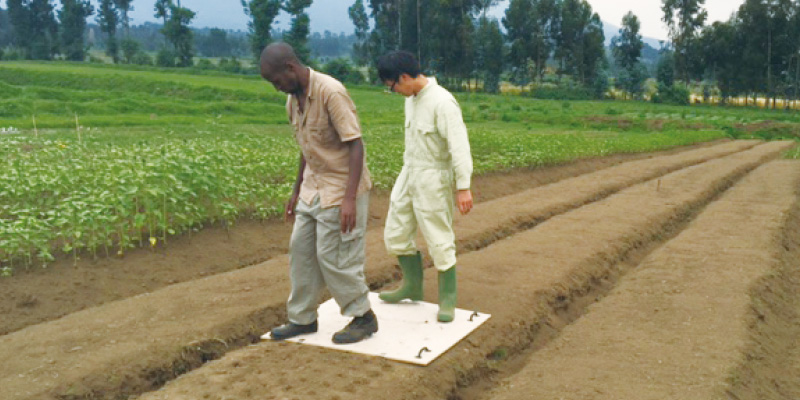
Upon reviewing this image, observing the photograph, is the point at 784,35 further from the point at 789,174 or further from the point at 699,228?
the point at 699,228

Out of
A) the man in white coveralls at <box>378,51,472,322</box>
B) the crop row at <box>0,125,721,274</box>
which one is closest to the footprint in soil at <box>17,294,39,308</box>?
the crop row at <box>0,125,721,274</box>

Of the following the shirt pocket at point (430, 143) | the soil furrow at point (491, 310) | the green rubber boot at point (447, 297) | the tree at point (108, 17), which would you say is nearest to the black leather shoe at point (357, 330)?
the soil furrow at point (491, 310)

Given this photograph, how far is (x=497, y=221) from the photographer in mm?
9773

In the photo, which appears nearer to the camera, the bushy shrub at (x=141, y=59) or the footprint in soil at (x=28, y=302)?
the footprint in soil at (x=28, y=302)

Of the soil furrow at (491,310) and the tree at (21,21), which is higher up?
the tree at (21,21)

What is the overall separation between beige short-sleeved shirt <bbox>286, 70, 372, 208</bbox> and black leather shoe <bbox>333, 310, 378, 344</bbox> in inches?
32.0

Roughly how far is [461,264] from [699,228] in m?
3.84

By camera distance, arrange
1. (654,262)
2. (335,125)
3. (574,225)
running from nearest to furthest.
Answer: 1. (335,125)
2. (654,262)
3. (574,225)

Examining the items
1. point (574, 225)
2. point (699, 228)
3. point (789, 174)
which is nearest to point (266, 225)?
point (574, 225)

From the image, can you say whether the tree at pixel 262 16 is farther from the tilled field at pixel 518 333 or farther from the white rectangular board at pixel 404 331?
the white rectangular board at pixel 404 331

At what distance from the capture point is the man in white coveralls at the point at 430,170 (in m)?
5.23

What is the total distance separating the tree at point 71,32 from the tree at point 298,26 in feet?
89.3

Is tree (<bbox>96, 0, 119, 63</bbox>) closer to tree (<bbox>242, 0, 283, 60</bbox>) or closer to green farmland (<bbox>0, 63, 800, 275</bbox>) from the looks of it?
tree (<bbox>242, 0, 283, 60</bbox>)

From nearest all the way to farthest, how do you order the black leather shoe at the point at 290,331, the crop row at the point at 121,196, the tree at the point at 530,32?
the black leather shoe at the point at 290,331 < the crop row at the point at 121,196 < the tree at the point at 530,32
